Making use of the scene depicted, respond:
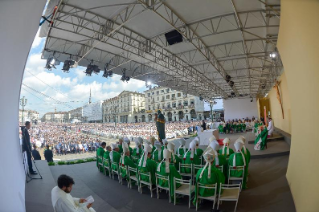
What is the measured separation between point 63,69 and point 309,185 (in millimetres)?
9851

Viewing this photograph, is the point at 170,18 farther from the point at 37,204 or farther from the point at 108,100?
the point at 108,100

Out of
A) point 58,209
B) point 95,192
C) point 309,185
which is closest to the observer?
point 58,209

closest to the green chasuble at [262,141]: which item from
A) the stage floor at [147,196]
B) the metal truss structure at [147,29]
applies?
the stage floor at [147,196]

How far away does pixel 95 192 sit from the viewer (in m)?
4.69

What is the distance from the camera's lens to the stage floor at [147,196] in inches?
130

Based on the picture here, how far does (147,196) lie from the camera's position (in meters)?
4.20

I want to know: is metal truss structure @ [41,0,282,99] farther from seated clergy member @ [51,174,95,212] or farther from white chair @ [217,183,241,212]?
white chair @ [217,183,241,212]

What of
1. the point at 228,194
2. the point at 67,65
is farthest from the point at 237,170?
the point at 67,65

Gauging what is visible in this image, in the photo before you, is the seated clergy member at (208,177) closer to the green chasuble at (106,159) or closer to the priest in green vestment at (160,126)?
the green chasuble at (106,159)

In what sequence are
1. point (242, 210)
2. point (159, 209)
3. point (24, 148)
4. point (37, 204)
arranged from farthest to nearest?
1. point (24, 148)
2. point (159, 209)
3. point (242, 210)
4. point (37, 204)

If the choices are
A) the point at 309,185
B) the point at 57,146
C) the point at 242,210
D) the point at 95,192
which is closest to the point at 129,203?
the point at 95,192

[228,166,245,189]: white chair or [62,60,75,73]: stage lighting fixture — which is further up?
[62,60,75,73]: stage lighting fixture

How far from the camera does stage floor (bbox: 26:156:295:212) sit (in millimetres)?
3301

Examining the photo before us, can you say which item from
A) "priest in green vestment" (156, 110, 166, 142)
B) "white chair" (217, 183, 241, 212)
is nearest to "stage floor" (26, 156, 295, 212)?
"white chair" (217, 183, 241, 212)
